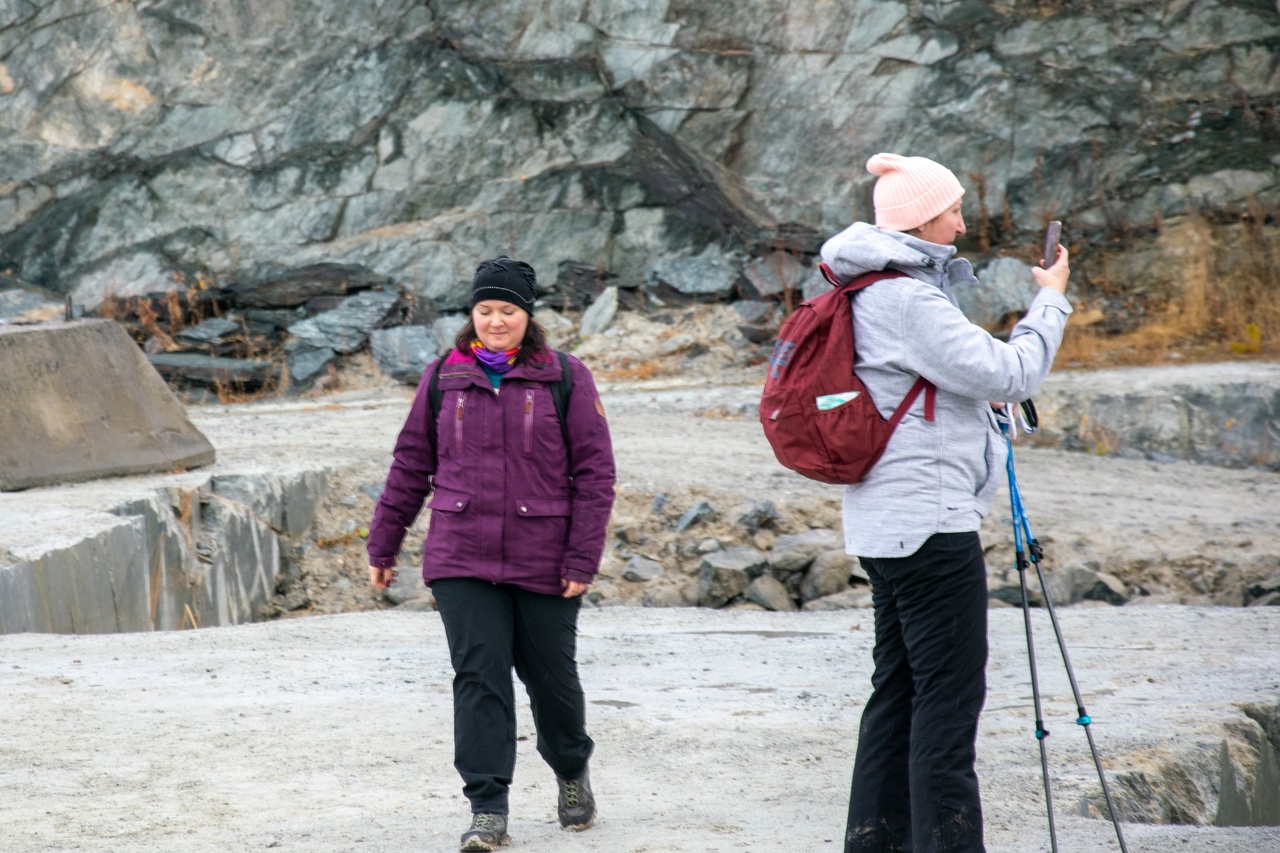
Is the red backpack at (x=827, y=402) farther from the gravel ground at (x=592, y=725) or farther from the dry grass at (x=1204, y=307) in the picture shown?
the dry grass at (x=1204, y=307)

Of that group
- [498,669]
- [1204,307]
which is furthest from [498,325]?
[1204,307]

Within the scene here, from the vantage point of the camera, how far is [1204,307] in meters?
14.7

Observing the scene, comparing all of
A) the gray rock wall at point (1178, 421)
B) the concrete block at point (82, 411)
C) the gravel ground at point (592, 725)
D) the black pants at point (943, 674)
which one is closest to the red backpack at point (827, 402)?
the black pants at point (943, 674)

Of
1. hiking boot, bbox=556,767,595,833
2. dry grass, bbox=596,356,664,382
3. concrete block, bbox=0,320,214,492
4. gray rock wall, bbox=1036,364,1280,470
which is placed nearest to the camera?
hiking boot, bbox=556,767,595,833

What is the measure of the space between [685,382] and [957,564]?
37.0 feet

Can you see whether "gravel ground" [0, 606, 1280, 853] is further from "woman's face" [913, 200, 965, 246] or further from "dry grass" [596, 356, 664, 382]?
"dry grass" [596, 356, 664, 382]

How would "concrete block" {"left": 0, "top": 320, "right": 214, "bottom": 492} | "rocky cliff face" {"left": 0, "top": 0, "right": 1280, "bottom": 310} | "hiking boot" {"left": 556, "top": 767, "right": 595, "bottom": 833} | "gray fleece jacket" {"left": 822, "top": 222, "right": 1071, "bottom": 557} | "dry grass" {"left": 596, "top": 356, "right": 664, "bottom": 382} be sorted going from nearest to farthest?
"gray fleece jacket" {"left": 822, "top": 222, "right": 1071, "bottom": 557}
"hiking boot" {"left": 556, "top": 767, "right": 595, "bottom": 833}
"concrete block" {"left": 0, "top": 320, "right": 214, "bottom": 492}
"dry grass" {"left": 596, "top": 356, "right": 664, "bottom": 382}
"rocky cliff face" {"left": 0, "top": 0, "right": 1280, "bottom": 310}

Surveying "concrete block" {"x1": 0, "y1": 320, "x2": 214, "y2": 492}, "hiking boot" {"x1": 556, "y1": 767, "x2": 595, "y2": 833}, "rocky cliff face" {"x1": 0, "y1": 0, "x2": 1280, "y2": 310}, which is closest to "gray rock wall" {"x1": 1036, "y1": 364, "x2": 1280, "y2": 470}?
"rocky cliff face" {"x1": 0, "y1": 0, "x2": 1280, "y2": 310}

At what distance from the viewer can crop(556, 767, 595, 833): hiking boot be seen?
3.55 m

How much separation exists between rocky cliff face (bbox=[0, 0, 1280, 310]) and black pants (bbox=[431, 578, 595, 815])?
13254mm

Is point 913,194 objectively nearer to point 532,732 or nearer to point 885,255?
point 885,255

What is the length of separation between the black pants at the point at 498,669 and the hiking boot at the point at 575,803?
0.44ft

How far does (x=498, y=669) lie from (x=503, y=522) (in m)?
0.37

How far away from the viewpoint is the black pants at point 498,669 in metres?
3.37
